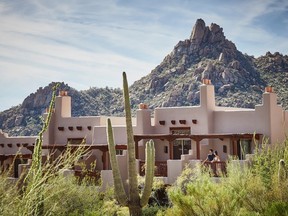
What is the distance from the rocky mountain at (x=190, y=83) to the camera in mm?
67375

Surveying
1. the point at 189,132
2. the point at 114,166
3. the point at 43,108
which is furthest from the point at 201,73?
the point at 114,166

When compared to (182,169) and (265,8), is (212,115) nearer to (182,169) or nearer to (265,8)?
(182,169)

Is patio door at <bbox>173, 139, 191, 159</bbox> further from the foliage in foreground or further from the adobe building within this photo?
the foliage in foreground

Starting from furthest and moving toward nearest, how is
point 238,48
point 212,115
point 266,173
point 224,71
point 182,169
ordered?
point 238,48 < point 224,71 < point 212,115 < point 182,169 < point 266,173

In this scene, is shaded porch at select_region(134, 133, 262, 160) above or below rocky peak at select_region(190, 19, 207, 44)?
below

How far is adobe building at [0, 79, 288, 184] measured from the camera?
27828mm

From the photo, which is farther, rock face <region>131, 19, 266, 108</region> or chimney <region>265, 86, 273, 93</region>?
rock face <region>131, 19, 266, 108</region>

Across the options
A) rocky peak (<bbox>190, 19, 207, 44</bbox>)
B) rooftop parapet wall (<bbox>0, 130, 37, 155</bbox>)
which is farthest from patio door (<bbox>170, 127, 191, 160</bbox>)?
rocky peak (<bbox>190, 19, 207, 44</bbox>)

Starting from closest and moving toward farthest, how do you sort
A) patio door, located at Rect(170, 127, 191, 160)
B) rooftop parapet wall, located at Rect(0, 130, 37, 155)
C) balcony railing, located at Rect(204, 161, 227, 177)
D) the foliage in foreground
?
the foliage in foreground, balcony railing, located at Rect(204, 161, 227, 177), patio door, located at Rect(170, 127, 191, 160), rooftop parapet wall, located at Rect(0, 130, 37, 155)

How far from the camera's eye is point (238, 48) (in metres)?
78.2

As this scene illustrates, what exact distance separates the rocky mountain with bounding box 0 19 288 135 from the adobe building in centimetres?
3188

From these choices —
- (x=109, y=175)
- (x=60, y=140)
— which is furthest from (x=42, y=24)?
(x=109, y=175)

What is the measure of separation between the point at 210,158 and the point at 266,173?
5.73 metres

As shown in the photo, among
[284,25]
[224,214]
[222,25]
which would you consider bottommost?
[224,214]
